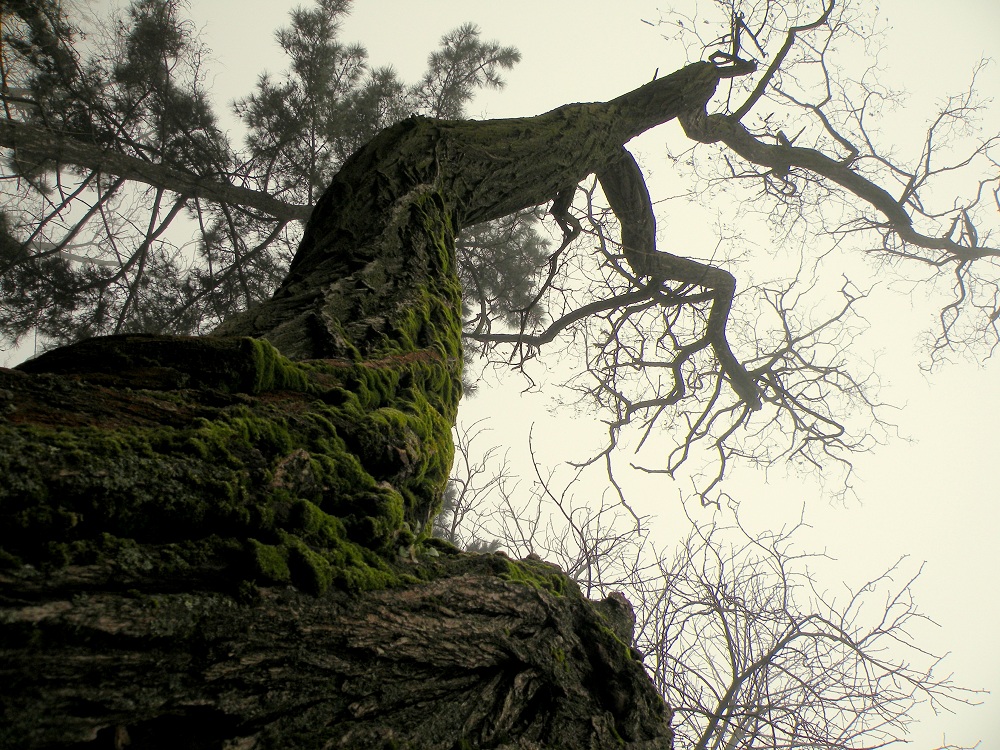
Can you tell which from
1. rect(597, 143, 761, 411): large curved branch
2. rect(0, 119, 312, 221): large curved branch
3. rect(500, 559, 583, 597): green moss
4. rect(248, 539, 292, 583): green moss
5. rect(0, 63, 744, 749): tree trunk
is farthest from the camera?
rect(597, 143, 761, 411): large curved branch

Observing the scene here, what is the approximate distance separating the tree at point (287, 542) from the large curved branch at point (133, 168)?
2980 millimetres

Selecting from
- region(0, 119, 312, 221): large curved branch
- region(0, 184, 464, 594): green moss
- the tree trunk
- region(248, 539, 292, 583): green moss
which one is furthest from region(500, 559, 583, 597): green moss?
region(0, 119, 312, 221): large curved branch

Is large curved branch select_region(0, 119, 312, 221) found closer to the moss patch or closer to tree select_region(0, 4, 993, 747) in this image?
tree select_region(0, 4, 993, 747)

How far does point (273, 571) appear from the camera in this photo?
979 millimetres

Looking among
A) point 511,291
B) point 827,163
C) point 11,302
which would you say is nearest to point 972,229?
point 827,163

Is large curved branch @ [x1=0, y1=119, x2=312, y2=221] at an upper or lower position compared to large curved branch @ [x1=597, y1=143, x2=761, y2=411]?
lower

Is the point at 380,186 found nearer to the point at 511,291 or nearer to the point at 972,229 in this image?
the point at 511,291

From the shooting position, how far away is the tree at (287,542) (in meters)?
0.79

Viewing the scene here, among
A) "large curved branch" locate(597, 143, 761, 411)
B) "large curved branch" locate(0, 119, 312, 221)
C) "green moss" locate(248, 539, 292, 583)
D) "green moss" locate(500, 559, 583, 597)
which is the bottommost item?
"green moss" locate(248, 539, 292, 583)

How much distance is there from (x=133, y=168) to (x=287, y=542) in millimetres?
4658

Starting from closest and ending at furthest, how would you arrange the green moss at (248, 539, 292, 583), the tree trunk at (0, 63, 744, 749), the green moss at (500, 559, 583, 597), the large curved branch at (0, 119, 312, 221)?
the tree trunk at (0, 63, 744, 749), the green moss at (248, 539, 292, 583), the green moss at (500, 559, 583, 597), the large curved branch at (0, 119, 312, 221)

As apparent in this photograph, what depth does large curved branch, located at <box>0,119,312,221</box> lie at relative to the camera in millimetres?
4176

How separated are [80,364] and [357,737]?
2.99 ft

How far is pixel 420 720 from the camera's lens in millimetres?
1108
